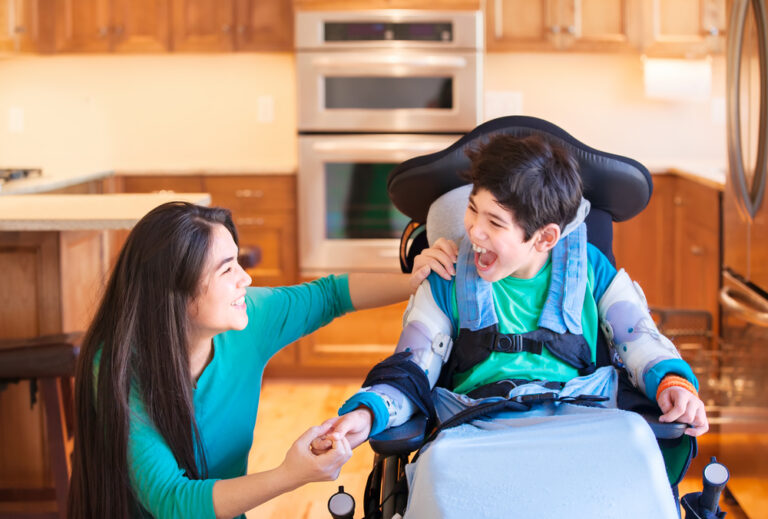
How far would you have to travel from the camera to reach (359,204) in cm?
445

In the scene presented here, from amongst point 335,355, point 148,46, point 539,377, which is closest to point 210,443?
point 539,377

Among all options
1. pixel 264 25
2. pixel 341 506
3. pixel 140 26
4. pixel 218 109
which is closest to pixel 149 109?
pixel 218 109

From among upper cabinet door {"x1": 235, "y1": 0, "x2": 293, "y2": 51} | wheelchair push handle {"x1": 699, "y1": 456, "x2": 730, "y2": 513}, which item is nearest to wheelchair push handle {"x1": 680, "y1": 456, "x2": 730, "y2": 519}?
wheelchair push handle {"x1": 699, "y1": 456, "x2": 730, "y2": 513}

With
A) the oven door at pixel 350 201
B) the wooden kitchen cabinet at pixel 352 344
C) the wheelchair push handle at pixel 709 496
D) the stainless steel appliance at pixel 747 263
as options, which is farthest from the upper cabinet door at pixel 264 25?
the wheelchair push handle at pixel 709 496

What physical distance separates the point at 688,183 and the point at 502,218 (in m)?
2.71

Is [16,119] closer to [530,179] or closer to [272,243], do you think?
[272,243]

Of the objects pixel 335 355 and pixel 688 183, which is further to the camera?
pixel 335 355

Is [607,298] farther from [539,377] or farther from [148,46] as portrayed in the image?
[148,46]

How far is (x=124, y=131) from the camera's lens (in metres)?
5.10

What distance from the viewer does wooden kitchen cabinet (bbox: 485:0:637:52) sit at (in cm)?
455

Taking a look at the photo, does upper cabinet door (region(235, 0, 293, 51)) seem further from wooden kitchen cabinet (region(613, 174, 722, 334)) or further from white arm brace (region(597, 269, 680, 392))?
white arm brace (region(597, 269, 680, 392))

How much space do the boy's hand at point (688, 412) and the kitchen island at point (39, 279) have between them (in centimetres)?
150

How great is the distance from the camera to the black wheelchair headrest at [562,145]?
6.31ft

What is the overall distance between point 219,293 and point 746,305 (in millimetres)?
1848
